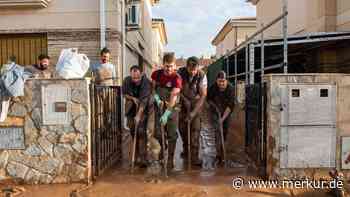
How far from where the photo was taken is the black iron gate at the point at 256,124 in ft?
19.2

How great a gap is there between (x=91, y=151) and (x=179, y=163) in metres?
1.70

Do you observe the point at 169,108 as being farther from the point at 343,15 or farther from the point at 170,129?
the point at 343,15

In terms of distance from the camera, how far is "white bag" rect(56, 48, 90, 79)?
592 centimetres

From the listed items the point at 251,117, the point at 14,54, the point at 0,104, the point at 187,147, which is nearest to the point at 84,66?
the point at 0,104

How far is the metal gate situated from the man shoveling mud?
360 mm

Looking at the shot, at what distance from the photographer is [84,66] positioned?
20.7ft

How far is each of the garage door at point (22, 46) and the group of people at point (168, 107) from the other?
4089 millimetres

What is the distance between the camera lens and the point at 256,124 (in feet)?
20.9

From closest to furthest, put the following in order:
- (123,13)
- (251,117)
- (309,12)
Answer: (251,117) < (123,13) < (309,12)

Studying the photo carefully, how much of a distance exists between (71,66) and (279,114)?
3004 mm

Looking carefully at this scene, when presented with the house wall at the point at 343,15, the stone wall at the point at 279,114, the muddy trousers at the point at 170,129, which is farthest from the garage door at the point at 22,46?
the house wall at the point at 343,15

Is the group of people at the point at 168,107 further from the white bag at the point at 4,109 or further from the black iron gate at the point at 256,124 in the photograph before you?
the white bag at the point at 4,109

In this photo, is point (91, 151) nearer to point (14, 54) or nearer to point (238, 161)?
point (238, 161)

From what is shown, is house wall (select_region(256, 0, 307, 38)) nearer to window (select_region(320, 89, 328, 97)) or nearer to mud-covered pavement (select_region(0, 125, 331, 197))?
window (select_region(320, 89, 328, 97))
